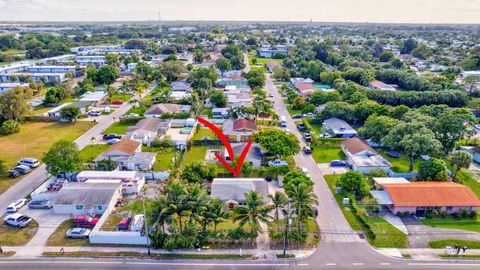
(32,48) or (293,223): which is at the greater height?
(32,48)

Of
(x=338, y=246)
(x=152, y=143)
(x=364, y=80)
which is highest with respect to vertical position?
(x=364, y=80)

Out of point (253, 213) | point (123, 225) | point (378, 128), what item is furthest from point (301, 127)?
point (123, 225)

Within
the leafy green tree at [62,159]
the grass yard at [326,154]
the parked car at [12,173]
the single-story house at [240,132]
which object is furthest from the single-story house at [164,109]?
the grass yard at [326,154]

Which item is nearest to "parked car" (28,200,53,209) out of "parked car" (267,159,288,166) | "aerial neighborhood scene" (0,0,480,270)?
"aerial neighborhood scene" (0,0,480,270)

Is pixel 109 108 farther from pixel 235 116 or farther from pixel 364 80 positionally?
pixel 364 80

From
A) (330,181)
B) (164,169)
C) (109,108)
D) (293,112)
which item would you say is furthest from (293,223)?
(109,108)

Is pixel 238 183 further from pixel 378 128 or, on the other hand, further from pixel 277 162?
pixel 378 128

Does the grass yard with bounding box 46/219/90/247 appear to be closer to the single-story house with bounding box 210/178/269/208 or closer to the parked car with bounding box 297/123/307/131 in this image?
the single-story house with bounding box 210/178/269/208
